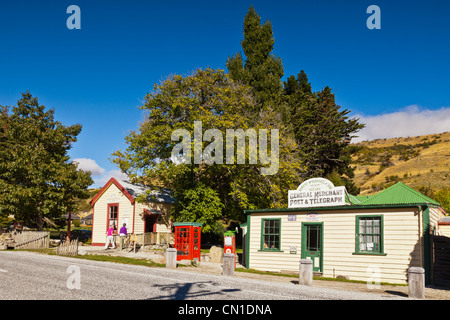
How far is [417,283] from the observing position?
11508 mm

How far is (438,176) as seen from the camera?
226 ft

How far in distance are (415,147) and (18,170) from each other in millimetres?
100840

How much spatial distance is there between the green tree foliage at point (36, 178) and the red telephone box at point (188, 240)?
13.5m

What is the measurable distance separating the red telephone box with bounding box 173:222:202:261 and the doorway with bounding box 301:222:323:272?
610 cm

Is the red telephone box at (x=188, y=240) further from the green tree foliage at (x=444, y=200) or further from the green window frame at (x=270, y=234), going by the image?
the green tree foliage at (x=444, y=200)

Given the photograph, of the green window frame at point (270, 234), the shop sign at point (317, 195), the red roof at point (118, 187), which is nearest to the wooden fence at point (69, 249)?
the red roof at point (118, 187)

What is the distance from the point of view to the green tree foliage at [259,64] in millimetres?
38562

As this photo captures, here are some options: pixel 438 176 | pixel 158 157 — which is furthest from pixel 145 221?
pixel 438 176

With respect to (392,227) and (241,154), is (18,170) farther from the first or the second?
(392,227)

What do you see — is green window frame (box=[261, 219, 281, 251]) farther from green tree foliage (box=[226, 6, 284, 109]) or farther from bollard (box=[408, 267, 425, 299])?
A: green tree foliage (box=[226, 6, 284, 109])

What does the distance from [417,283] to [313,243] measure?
23.3ft

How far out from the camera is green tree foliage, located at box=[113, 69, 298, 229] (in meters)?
28.1

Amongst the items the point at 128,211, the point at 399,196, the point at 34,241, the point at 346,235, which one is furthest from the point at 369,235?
the point at 34,241
